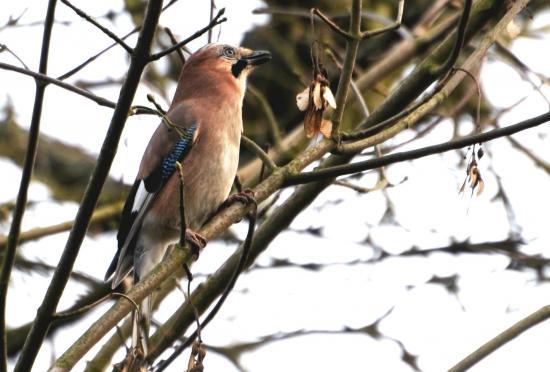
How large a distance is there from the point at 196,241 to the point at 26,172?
113cm

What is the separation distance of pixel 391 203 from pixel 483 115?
78.3 inches

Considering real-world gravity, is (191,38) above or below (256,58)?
below

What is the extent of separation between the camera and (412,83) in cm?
462

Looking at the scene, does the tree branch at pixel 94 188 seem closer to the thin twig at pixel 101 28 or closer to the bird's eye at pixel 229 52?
the thin twig at pixel 101 28

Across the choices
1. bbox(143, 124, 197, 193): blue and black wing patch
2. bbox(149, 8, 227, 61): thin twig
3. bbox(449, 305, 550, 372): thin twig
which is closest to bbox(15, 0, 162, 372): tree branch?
bbox(149, 8, 227, 61): thin twig

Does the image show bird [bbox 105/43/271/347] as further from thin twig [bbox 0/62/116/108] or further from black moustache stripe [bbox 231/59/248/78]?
thin twig [bbox 0/62/116/108]

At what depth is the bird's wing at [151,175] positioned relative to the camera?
5934 millimetres

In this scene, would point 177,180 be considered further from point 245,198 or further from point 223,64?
point 245,198

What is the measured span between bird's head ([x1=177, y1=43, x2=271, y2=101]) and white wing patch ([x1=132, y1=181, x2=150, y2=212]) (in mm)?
1106

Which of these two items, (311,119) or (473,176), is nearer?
(311,119)

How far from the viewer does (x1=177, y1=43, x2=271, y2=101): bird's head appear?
687 centimetres

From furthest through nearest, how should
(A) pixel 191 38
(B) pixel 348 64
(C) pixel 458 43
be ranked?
(B) pixel 348 64 < (C) pixel 458 43 < (A) pixel 191 38

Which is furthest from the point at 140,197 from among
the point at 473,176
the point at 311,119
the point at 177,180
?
the point at 473,176

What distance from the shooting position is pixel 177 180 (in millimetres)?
6191
